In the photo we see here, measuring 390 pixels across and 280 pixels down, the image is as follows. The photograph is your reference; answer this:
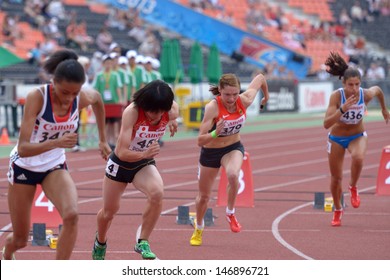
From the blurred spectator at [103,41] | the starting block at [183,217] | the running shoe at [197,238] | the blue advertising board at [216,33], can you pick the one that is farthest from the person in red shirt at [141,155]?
the blue advertising board at [216,33]

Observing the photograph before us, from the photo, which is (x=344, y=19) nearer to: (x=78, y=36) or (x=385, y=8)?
Result: (x=385, y=8)

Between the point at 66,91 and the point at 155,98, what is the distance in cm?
110

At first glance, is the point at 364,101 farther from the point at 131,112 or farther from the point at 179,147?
the point at 179,147

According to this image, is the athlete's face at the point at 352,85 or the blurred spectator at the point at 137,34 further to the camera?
the blurred spectator at the point at 137,34

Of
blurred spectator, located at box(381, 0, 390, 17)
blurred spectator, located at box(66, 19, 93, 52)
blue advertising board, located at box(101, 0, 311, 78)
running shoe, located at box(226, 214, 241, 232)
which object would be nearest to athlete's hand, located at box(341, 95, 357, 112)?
running shoe, located at box(226, 214, 241, 232)

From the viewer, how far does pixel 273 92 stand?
34438 mm

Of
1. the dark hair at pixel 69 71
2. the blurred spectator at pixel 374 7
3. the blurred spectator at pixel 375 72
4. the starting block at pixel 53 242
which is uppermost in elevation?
the blurred spectator at pixel 374 7

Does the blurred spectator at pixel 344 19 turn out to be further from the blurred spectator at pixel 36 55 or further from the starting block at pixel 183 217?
the starting block at pixel 183 217

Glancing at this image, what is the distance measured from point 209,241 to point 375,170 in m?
8.59

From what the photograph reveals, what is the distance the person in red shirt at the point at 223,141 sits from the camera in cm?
1023

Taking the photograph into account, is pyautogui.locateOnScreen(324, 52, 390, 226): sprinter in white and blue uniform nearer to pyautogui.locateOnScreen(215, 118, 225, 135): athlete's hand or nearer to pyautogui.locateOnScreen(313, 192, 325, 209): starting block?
pyautogui.locateOnScreen(313, 192, 325, 209): starting block

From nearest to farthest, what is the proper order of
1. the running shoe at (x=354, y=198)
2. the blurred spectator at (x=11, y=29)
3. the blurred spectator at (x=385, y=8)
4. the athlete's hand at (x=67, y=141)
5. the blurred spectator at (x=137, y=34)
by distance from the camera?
the athlete's hand at (x=67, y=141)
the running shoe at (x=354, y=198)
the blurred spectator at (x=11, y=29)
the blurred spectator at (x=137, y=34)
the blurred spectator at (x=385, y=8)

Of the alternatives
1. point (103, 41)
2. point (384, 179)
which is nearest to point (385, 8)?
point (103, 41)

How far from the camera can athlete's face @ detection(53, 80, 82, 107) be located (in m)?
7.43
